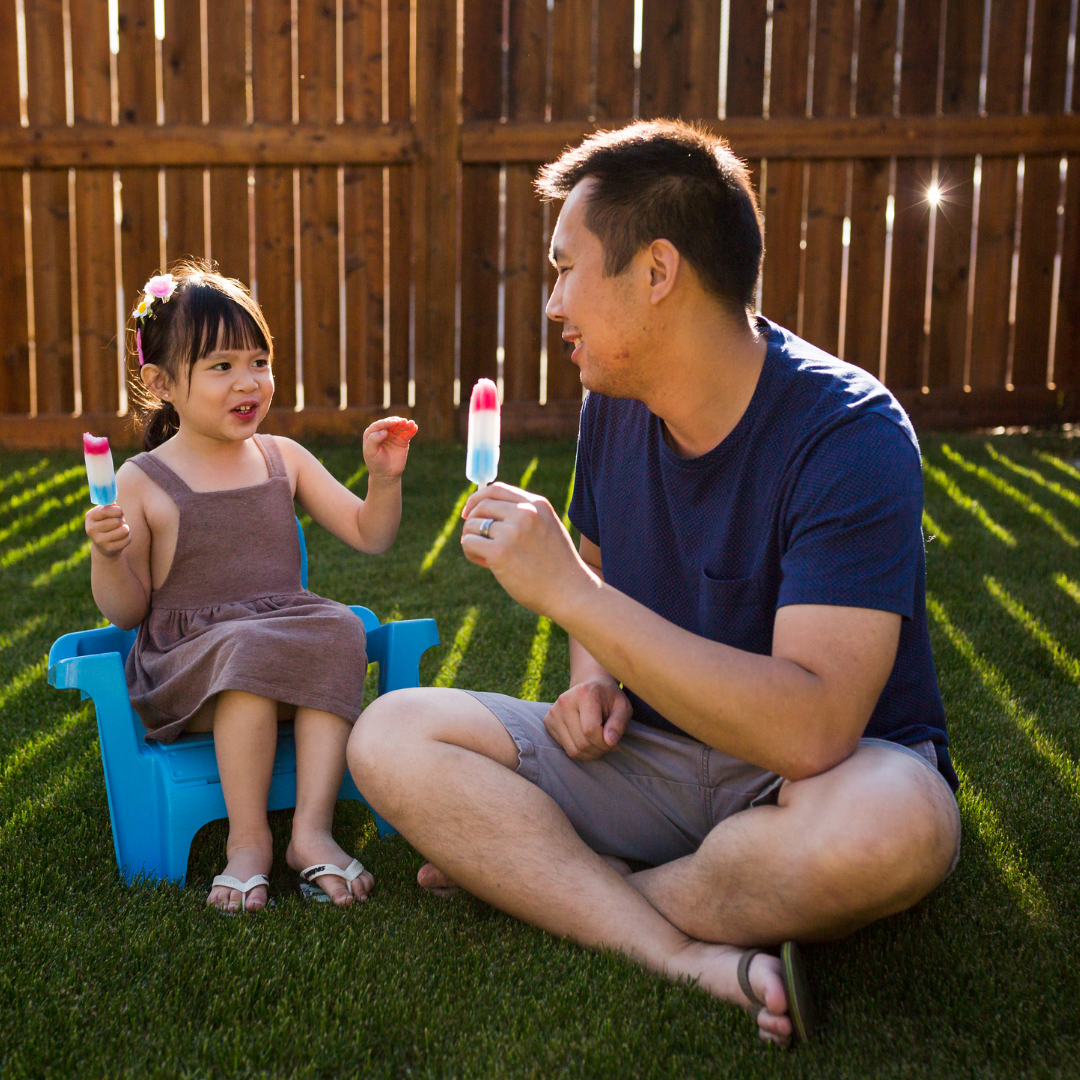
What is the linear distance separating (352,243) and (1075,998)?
497 centimetres

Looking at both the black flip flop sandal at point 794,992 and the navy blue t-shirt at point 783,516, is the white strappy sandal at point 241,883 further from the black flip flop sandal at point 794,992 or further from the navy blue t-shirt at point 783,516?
the black flip flop sandal at point 794,992

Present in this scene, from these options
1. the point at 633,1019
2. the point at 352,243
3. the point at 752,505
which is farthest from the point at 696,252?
the point at 352,243

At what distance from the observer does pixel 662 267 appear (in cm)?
161

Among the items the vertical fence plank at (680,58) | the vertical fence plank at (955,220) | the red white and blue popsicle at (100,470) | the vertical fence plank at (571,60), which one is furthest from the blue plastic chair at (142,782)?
the vertical fence plank at (955,220)

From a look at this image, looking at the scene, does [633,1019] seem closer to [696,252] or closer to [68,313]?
[696,252]

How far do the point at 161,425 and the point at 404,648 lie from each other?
788 millimetres

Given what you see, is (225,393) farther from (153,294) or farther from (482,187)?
(482,187)

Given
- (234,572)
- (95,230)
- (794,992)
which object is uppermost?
(95,230)

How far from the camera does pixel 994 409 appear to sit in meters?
5.86

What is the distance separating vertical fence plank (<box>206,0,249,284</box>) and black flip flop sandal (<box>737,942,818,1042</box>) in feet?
16.3

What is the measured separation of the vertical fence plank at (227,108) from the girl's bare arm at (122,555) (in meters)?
3.75

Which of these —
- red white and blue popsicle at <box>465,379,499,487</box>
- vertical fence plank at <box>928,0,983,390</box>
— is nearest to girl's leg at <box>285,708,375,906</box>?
red white and blue popsicle at <box>465,379,499,487</box>

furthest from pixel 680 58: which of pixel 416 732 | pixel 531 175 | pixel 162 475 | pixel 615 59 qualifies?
pixel 416 732

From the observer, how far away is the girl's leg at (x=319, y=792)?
184 centimetres
